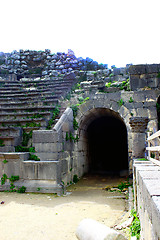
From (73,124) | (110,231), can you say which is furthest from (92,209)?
(73,124)

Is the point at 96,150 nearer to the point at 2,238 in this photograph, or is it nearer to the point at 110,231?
the point at 2,238

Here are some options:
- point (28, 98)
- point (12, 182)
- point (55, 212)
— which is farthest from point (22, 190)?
point (28, 98)

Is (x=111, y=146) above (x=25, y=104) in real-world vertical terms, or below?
below

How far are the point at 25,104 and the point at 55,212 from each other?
6.99m

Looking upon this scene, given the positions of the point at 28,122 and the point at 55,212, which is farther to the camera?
→ the point at 28,122

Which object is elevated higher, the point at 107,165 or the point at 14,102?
the point at 14,102

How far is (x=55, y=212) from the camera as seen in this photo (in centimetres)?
549

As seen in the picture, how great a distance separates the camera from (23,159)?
756 centimetres

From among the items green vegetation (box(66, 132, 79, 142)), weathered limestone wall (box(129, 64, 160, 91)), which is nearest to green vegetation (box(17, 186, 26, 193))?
green vegetation (box(66, 132, 79, 142))

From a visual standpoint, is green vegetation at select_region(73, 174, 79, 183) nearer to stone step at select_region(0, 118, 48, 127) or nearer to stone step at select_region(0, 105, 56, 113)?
stone step at select_region(0, 118, 48, 127)

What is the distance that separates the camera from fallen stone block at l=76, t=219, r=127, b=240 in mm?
2381

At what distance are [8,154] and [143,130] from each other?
4.77 meters

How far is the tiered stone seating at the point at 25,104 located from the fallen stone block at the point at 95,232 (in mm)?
5862

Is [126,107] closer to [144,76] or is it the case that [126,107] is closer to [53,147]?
[144,76]
